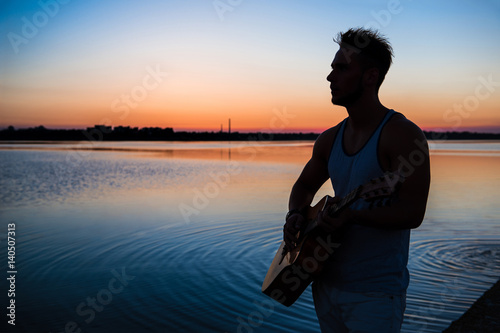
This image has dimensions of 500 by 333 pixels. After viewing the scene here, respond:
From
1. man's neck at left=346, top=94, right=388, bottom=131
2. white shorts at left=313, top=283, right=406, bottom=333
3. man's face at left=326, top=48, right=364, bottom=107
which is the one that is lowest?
white shorts at left=313, top=283, right=406, bottom=333

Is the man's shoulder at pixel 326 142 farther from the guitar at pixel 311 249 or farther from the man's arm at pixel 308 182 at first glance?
the guitar at pixel 311 249

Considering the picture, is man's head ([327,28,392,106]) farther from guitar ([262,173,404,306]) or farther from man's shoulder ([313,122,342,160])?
guitar ([262,173,404,306])

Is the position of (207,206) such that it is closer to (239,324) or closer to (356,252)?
(239,324)

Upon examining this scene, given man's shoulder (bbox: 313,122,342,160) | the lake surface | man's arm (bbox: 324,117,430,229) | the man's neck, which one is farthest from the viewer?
the lake surface

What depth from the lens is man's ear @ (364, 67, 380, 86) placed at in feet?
7.76

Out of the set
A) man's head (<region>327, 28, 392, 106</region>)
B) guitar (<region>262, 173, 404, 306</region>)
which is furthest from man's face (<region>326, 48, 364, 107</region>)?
guitar (<region>262, 173, 404, 306</region>)

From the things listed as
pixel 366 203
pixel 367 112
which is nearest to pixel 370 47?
pixel 367 112

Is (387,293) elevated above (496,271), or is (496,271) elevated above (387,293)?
(387,293)

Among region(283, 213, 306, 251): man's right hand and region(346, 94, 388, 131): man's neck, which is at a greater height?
region(346, 94, 388, 131): man's neck

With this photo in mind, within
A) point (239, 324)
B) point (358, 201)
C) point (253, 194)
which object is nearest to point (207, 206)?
point (253, 194)

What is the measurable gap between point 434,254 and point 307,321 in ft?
11.6

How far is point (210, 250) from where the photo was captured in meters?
7.91

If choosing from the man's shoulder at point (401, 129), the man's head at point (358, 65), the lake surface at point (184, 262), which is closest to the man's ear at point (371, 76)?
the man's head at point (358, 65)

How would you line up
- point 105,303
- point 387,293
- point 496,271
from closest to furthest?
point 387,293
point 105,303
point 496,271
